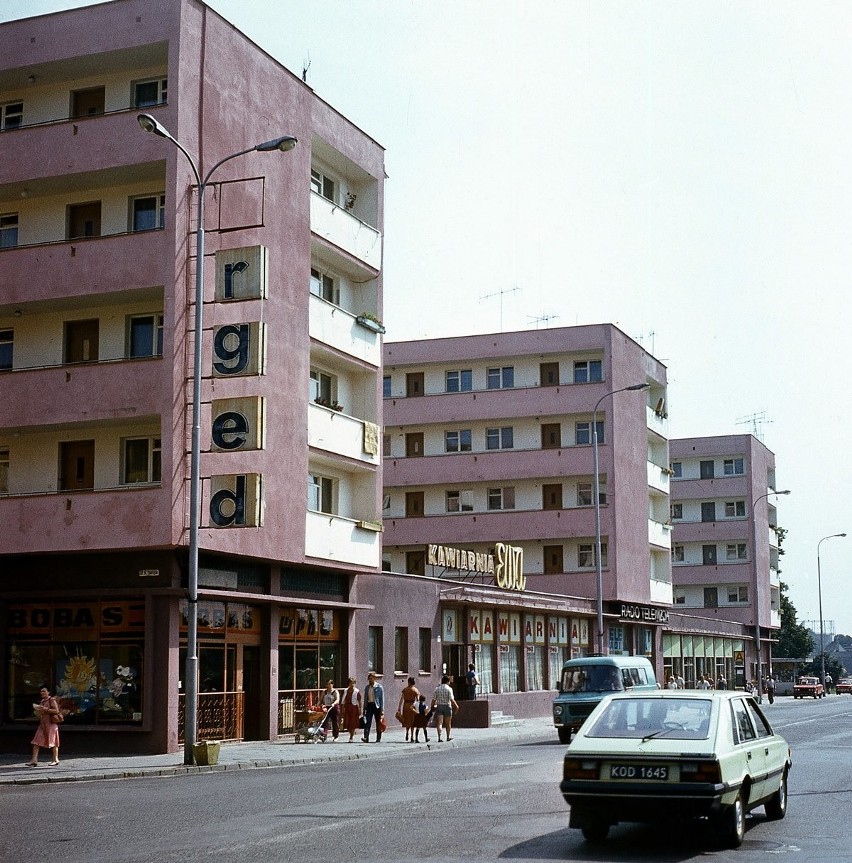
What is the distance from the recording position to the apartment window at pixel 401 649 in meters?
43.5

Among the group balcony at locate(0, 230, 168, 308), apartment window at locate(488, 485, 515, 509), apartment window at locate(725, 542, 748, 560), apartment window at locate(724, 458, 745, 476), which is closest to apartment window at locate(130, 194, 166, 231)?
balcony at locate(0, 230, 168, 308)

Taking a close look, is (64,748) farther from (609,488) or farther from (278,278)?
(609,488)

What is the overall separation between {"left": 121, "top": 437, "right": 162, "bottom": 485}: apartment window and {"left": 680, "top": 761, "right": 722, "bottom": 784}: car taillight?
21.9 meters

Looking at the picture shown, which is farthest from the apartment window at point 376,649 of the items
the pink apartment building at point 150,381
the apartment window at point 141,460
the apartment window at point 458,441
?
the apartment window at point 458,441

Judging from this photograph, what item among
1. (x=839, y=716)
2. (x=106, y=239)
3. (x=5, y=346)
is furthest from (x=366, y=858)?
(x=839, y=716)

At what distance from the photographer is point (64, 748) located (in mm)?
30969

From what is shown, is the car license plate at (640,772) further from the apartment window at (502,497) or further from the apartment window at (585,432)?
the apartment window at (502,497)

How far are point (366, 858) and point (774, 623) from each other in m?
90.8

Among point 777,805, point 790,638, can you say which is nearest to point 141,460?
point 777,805

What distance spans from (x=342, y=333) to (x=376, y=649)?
986cm

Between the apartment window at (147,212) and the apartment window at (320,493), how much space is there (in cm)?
898

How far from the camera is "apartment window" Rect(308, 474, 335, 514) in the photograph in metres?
38.9

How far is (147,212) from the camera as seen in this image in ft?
111

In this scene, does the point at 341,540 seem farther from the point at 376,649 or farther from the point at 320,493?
the point at 376,649
